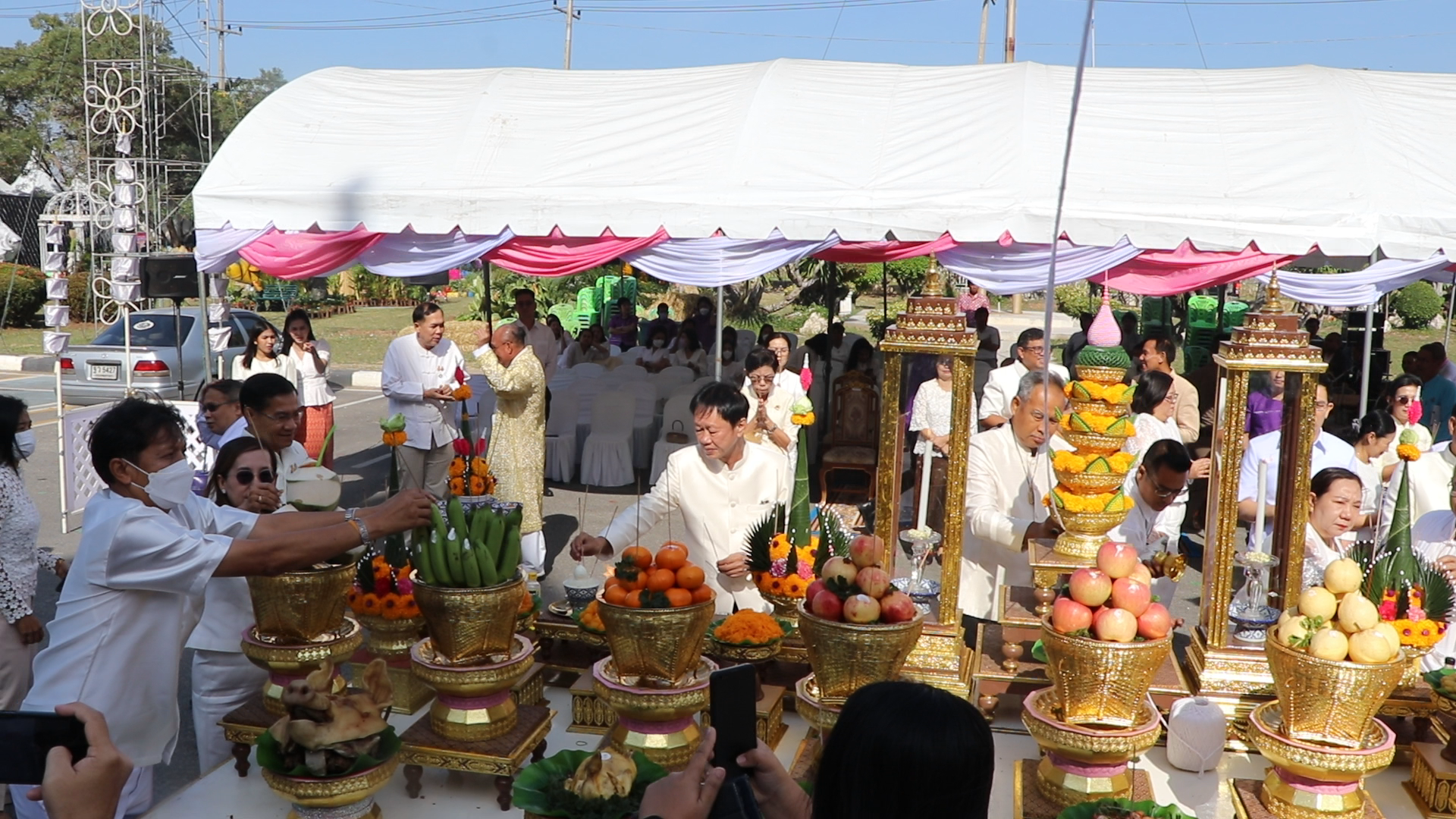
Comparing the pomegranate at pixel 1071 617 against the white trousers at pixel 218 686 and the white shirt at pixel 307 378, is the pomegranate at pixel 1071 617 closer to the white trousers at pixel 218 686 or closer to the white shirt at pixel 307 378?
the white trousers at pixel 218 686

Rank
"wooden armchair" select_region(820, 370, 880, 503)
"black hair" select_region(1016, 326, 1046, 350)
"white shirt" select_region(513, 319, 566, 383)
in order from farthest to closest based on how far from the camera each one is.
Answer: "white shirt" select_region(513, 319, 566, 383)
"wooden armchair" select_region(820, 370, 880, 503)
"black hair" select_region(1016, 326, 1046, 350)

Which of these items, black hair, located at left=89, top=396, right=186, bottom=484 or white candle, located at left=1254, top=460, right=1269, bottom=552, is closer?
black hair, located at left=89, top=396, right=186, bottom=484

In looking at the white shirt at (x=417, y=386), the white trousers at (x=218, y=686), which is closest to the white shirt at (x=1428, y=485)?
the white trousers at (x=218, y=686)

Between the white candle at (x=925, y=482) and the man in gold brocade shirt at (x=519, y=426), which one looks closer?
the white candle at (x=925, y=482)

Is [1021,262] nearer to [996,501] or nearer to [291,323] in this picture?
[996,501]

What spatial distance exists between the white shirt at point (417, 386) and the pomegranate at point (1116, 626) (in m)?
5.57

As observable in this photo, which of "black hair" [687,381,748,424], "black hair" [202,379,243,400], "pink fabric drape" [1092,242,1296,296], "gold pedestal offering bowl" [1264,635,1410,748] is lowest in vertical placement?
"gold pedestal offering bowl" [1264,635,1410,748]

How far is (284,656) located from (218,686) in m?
0.50

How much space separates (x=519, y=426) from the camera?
682 centimetres

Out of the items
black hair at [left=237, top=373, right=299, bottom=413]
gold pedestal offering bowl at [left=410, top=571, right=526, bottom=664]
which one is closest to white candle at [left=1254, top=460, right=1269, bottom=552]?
gold pedestal offering bowl at [left=410, top=571, right=526, bottom=664]

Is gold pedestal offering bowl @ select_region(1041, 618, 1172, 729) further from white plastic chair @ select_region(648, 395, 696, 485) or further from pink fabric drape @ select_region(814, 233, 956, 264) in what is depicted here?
white plastic chair @ select_region(648, 395, 696, 485)

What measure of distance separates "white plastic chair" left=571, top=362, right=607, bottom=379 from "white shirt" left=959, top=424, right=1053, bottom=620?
624cm

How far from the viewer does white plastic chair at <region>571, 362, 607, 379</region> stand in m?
10.2

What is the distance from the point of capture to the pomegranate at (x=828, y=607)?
8.62ft
